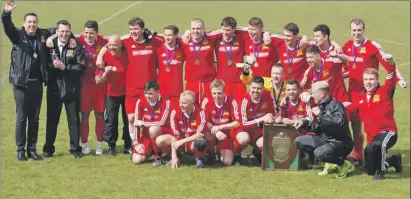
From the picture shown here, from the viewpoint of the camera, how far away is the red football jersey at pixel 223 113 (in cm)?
931

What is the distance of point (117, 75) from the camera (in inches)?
389

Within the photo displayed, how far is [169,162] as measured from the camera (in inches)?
366

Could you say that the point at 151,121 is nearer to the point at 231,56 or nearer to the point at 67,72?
the point at 67,72

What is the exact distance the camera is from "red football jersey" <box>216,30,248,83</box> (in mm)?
9836

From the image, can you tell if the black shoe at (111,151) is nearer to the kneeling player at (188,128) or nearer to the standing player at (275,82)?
the kneeling player at (188,128)

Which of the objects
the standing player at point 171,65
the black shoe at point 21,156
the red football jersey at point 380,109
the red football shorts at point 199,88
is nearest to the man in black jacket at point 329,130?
the red football jersey at point 380,109

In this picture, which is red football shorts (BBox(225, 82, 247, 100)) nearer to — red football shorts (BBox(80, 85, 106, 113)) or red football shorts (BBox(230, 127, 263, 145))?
red football shorts (BBox(230, 127, 263, 145))

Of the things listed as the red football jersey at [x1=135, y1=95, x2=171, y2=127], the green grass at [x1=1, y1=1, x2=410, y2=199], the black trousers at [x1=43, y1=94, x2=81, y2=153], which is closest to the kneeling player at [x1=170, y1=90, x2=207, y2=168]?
the red football jersey at [x1=135, y1=95, x2=171, y2=127]

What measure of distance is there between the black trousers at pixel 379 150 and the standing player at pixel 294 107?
2.60ft

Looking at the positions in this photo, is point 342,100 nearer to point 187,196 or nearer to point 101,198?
point 187,196

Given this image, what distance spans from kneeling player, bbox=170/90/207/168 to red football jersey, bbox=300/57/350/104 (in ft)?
4.54

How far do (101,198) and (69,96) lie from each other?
2.08 metres

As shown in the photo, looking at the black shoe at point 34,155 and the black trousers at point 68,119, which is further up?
the black trousers at point 68,119

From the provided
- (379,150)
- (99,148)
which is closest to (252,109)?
(379,150)
